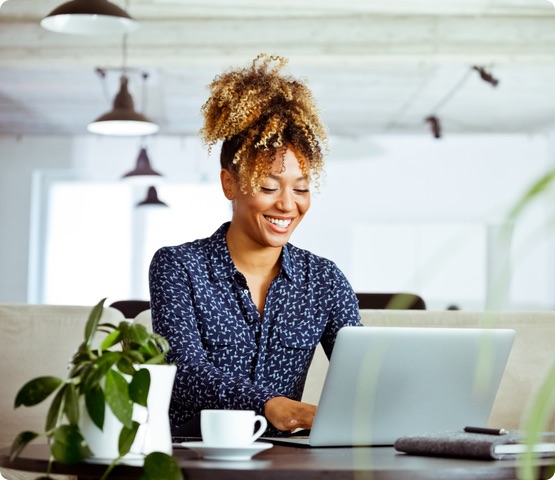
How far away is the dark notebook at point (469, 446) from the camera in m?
1.38

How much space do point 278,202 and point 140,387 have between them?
1.05 meters

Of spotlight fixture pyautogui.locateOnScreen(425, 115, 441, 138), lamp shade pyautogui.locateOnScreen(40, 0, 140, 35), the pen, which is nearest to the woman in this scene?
the pen

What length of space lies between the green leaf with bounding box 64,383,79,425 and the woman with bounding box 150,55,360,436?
0.85 metres

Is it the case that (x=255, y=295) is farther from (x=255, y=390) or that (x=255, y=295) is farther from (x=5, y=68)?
(x=5, y=68)

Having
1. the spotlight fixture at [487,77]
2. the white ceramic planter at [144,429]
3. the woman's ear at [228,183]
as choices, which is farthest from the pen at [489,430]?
the spotlight fixture at [487,77]

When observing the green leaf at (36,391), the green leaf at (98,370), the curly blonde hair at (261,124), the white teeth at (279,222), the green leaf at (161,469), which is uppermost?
the curly blonde hair at (261,124)

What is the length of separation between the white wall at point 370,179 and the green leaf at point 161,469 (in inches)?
435

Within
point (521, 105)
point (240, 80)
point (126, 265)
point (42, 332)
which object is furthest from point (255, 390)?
point (126, 265)

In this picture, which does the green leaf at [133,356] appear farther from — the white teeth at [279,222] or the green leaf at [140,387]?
the white teeth at [279,222]

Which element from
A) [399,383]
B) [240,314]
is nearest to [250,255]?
[240,314]

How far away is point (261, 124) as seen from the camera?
2.30m

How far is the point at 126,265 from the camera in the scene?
12180mm

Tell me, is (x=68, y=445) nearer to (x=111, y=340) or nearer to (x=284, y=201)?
(x=111, y=340)

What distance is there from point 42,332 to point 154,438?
1.80 metres
